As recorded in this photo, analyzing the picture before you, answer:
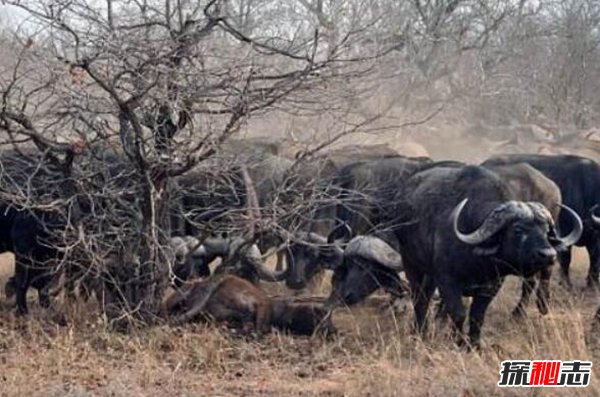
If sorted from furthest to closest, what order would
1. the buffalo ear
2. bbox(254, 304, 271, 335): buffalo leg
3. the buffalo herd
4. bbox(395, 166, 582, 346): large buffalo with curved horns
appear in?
bbox(254, 304, 271, 335): buffalo leg
the buffalo herd
the buffalo ear
bbox(395, 166, 582, 346): large buffalo with curved horns

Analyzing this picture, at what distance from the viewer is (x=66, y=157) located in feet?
27.5

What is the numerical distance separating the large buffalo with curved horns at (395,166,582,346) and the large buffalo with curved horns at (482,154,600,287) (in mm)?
3109

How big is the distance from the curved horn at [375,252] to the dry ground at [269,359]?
23.3 inches

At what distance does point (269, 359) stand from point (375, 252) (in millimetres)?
2090

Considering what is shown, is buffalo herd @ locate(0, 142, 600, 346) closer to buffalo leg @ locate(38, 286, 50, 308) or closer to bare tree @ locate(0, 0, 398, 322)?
buffalo leg @ locate(38, 286, 50, 308)

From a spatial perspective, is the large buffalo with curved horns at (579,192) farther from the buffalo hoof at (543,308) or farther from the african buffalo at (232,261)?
the african buffalo at (232,261)

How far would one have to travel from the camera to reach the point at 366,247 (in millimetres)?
9367

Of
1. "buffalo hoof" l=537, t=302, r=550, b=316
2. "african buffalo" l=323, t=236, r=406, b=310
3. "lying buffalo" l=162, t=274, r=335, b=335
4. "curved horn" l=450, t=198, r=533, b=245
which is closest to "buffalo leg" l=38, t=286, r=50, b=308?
"lying buffalo" l=162, t=274, r=335, b=335

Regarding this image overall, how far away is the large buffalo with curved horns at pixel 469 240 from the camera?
7.62 metres

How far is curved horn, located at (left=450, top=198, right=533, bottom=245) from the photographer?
7.69 m

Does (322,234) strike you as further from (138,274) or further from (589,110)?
(589,110)

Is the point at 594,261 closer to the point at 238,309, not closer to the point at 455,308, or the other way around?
the point at 455,308

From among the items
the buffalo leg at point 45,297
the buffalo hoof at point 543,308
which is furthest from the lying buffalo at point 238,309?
the buffalo hoof at point 543,308

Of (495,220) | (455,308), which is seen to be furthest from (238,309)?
(495,220)
